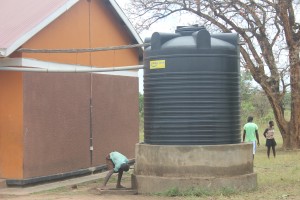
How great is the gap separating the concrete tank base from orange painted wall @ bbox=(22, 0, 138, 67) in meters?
3.89

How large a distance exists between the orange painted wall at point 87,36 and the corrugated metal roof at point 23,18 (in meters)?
0.38

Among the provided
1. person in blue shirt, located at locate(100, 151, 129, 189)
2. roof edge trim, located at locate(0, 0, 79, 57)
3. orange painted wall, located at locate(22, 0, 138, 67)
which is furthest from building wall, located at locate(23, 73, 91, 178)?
person in blue shirt, located at locate(100, 151, 129, 189)

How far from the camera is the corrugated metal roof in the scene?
11289 millimetres

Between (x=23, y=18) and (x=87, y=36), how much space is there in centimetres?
245

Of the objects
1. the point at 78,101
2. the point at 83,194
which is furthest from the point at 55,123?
the point at 83,194

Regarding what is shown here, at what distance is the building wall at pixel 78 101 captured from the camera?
12.3 m

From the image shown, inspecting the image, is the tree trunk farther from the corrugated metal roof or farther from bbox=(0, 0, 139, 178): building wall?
the corrugated metal roof

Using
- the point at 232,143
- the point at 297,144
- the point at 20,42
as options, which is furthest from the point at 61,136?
the point at 297,144

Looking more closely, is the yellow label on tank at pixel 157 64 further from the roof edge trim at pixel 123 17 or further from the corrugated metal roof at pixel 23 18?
the roof edge trim at pixel 123 17

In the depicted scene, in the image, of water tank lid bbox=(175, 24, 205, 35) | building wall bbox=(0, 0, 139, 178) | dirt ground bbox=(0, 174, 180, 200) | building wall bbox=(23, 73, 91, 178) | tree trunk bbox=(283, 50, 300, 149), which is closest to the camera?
dirt ground bbox=(0, 174, 180, 200)

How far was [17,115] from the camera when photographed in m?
11.9

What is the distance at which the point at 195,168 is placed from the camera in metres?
10.2

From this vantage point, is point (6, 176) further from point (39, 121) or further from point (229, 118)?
point (229, 118)

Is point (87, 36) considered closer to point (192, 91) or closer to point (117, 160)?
point (117, 160)
